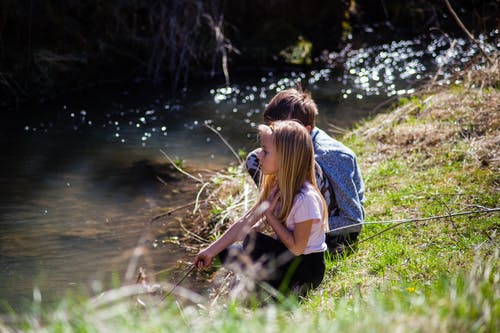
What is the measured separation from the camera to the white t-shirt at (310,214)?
3.51m

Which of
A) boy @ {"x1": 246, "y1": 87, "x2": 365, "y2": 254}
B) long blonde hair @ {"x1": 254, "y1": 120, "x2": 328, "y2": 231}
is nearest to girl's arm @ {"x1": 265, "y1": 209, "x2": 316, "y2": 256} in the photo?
long blonde hair @ {"x1": 254, "y1": 120, "x2": 328, "y2": 231}

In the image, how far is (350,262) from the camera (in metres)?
3.98

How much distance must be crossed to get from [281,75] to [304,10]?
2563 mm

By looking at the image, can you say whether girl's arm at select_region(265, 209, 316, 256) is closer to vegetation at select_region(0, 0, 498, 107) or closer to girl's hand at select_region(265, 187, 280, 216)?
girl's hand at select_region(265, 187, 280, 216)

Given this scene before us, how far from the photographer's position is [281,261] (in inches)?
140

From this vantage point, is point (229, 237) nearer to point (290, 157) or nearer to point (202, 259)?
point (202, 259)

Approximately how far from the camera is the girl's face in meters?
3.55

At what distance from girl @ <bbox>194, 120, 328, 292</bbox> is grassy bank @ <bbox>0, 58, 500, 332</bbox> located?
202 millimetres

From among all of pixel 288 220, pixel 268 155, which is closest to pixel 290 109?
pixel 268 155

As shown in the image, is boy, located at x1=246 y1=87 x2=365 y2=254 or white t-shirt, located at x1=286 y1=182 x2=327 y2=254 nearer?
white t-shirt, located at x1=286 y1=182 x2=327 y2=254

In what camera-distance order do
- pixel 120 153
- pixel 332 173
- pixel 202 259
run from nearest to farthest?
pixel 202 259, pixel 332 173, pixel 120 153

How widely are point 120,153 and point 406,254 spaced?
4422mm

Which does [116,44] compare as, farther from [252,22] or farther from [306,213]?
[306,213]

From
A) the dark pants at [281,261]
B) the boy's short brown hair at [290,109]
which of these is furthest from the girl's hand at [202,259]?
the boy's short brown hair at [290,109]
